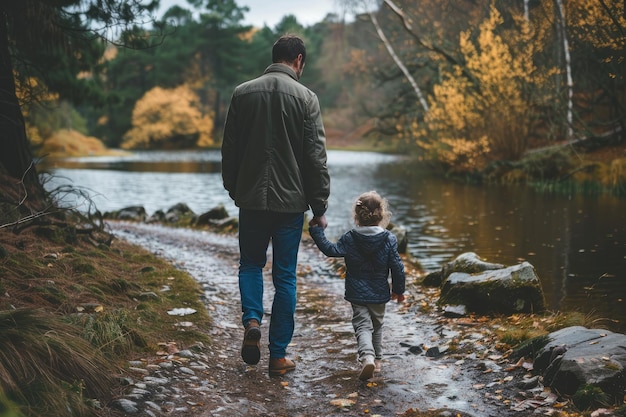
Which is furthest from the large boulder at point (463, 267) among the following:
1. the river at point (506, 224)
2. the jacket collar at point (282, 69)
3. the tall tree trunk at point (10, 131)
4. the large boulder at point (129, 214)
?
the large boulder at point (129, 214)

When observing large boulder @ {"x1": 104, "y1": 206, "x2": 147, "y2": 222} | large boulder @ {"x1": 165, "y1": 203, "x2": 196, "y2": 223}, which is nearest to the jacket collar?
large boulder @ {"x1": 165, "y1": 203, "x2": 196, "y2": 223}

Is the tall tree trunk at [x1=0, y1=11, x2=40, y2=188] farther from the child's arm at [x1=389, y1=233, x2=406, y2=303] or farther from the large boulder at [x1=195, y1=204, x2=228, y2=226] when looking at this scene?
the large boulder at [x1=195, y1=204, x2=228, y2=226]

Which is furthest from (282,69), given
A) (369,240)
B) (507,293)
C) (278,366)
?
(507,293)

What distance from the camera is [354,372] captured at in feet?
16.8

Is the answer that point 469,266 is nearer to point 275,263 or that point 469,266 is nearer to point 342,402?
A: point 275,263

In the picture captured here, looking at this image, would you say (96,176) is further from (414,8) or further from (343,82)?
(343,82)

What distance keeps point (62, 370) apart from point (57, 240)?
4.23 m

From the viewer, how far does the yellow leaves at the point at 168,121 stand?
228ft

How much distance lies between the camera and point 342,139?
77875 millimetres

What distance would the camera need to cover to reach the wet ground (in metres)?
4.33

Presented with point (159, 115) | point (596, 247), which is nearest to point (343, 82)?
point (159, 115)

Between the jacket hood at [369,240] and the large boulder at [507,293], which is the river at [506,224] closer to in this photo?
the large boulder at [507,293]

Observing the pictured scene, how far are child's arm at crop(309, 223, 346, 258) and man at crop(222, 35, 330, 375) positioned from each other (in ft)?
0.22

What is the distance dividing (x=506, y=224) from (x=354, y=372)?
10404 mm
